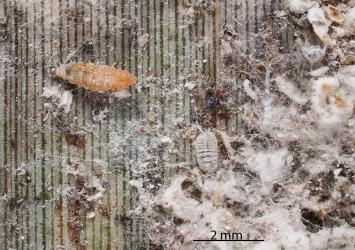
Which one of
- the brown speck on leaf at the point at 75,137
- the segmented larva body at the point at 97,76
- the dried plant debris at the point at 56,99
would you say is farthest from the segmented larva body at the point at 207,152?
the dried plant debris at the point at 56,99

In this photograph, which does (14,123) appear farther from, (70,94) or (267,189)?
(267,189)

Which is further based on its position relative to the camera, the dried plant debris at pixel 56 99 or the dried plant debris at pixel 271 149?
the dried plant debris at pixel 56 99

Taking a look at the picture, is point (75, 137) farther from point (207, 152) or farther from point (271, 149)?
point (271, 149)

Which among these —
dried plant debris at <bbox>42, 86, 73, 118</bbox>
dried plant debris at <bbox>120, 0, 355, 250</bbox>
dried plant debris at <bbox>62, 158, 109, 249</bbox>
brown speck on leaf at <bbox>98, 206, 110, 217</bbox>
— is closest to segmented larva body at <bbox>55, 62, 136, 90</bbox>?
dried plant debris at <bbox>42, 86, 73, 118</bbox>

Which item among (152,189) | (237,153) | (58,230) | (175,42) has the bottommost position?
(58,230)

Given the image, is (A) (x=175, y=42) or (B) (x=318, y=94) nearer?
(B) (x=318, y=94)

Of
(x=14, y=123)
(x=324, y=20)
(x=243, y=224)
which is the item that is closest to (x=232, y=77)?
(x=324, y=20)

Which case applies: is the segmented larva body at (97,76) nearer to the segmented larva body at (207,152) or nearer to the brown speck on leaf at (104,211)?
the segmented larva body at (207,152)
